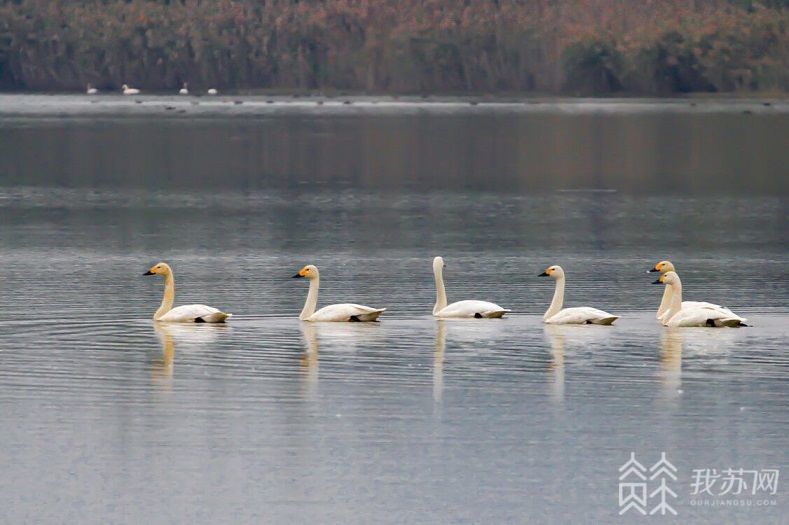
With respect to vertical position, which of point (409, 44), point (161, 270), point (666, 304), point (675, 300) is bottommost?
point (409, 44)

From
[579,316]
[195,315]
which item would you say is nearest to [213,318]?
→ [195,315]

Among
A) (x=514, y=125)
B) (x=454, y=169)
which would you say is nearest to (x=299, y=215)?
(x=454, y=169)

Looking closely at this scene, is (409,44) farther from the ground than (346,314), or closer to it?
closer to it

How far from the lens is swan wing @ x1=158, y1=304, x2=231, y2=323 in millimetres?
23500

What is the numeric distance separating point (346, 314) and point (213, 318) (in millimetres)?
1593

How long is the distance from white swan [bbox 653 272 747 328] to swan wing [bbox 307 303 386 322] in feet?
11.4

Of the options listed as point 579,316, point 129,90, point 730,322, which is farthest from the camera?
point 129,90

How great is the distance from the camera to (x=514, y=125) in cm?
10269

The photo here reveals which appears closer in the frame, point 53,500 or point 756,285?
point 53,500

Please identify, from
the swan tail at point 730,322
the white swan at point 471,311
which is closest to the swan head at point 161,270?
the white swan at point 471,311

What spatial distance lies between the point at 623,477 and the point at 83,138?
7442 cm

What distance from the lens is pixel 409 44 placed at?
484 feet

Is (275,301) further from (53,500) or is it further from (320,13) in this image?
(320,13)

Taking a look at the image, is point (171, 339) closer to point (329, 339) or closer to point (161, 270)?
point (329, 339)
